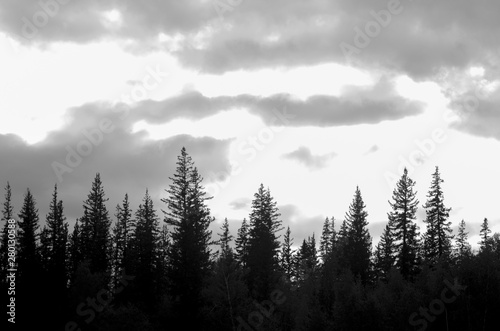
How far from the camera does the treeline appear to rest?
5759 centimetres

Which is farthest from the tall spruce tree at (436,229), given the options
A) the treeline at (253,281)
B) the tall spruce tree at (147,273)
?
the tall spruce tree at (147,273)

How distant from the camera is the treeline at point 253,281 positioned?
57.6m

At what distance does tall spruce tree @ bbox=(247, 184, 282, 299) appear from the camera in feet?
236

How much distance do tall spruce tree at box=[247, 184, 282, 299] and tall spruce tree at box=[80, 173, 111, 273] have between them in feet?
80.4

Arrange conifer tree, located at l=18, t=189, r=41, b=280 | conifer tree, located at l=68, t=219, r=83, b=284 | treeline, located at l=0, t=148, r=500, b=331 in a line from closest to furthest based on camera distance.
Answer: treeline, located at l=0, t=148, r=500, b=331 → conifer tree, located at l=18, t=189, r=41, b=280 → conifer tree, located at l=68, t=219, r=83, b=284

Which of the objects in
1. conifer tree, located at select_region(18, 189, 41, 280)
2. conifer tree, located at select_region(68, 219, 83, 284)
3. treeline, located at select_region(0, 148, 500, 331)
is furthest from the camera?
conifer tree, located at select_region(68, 219, 83, 284)

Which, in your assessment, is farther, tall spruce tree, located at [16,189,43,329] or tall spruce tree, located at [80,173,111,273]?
tall spruce tree, located at [80,173,111,273]

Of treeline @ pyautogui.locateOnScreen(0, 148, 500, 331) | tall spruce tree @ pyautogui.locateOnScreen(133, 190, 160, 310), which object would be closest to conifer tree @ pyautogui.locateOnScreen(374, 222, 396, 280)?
treeline @ pyautogui.locateOnScreen(0, 148, 500, 331)

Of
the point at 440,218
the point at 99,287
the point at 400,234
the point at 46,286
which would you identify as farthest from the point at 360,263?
the point at 46,286

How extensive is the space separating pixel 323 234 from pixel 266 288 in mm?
46889

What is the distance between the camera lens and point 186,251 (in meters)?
60.3

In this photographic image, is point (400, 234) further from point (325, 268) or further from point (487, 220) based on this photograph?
point (487, 220)

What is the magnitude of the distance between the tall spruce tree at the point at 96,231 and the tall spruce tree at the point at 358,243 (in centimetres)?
3528

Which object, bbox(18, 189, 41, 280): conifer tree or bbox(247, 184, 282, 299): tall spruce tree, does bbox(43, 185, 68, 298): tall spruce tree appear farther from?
bbox(247, 184, 282, 299): tall spruce tree
